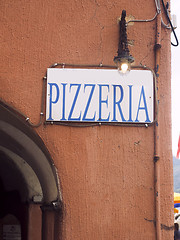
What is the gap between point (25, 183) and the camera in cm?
584

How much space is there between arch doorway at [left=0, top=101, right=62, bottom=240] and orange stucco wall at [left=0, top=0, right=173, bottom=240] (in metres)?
0.18

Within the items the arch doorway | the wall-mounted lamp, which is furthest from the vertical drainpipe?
the arch doorway

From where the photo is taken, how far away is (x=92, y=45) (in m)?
4.06

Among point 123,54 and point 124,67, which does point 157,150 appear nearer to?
point 124,67

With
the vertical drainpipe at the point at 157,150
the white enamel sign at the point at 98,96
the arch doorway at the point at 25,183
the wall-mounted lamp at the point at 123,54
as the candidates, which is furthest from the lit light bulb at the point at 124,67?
the arch doorway at the point at 25,183

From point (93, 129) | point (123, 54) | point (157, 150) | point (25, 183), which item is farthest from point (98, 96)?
point (25, 183)

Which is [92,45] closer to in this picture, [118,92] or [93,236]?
[118,92]

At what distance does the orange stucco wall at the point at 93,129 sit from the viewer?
12.4ft

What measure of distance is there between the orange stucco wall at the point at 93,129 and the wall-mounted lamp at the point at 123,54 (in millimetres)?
183

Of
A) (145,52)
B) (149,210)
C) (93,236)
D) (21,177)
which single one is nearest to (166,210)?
(149,210)

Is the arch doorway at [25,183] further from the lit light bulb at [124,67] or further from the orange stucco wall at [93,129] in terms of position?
the lit light bulb at [124,67]

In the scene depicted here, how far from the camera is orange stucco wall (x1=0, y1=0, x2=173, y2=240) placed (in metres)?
3.77

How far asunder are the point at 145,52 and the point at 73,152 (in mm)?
1346

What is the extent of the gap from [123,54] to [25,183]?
3.00m
